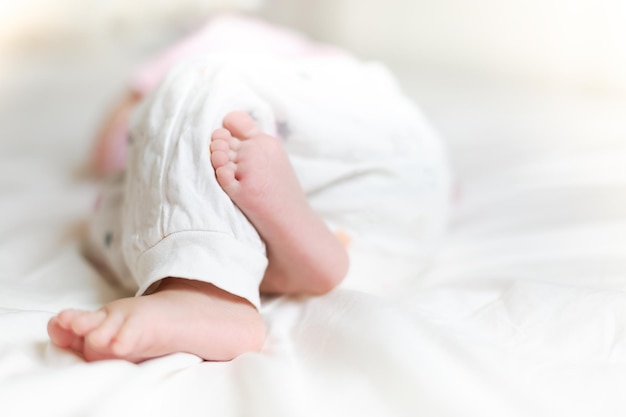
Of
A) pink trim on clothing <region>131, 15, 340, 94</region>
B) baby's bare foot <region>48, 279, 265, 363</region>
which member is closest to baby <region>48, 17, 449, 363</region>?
baby's bare foot <region>48, 279, 265, 363</region>

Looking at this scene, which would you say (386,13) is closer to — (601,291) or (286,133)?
(286,133)

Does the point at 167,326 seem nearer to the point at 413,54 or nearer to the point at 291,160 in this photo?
the point at 291,160

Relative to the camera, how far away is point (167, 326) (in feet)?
1.97

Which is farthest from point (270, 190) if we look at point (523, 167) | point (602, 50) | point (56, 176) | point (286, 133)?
point (602, 50)

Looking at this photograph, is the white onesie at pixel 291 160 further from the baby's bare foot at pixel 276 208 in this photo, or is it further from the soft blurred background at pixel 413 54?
the soft blurred background at pixel 413 54

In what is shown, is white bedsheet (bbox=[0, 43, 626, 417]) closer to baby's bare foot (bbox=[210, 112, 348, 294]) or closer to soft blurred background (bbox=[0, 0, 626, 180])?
baby's bare foot (bbox=[210, 112, 348, 294])

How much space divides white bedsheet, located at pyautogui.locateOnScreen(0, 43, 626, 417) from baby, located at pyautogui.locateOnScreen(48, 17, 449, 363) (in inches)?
1.2

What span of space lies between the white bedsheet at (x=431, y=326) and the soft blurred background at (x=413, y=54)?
9.7 inches

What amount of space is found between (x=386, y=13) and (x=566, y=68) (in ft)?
1.88

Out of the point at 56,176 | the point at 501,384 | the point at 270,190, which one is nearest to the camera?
the point at 501,384

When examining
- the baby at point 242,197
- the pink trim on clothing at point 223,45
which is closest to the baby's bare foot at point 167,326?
the baby at point 242,197

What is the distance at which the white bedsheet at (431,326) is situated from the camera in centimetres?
54

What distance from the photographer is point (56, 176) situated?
1338mm

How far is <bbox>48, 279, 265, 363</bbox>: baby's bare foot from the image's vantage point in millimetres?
570
